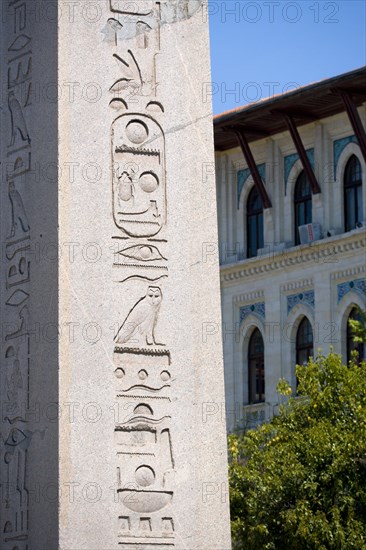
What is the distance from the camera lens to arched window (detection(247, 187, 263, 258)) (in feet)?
122

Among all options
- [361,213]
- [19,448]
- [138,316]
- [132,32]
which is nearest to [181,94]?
[132,32]

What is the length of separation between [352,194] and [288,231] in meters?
1.77

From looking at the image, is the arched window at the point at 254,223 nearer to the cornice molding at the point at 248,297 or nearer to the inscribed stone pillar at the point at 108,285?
the cornice molding at the point at 248,297

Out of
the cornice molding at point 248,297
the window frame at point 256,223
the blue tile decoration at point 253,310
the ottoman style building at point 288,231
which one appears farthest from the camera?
the window frame at point 256,223

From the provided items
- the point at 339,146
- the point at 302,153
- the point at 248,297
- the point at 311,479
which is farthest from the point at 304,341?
the point at 311,479

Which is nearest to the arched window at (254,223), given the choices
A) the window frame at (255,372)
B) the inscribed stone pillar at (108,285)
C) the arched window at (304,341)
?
the window frame at (255,372)

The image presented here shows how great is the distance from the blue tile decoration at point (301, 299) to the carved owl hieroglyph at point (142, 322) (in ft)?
88.5

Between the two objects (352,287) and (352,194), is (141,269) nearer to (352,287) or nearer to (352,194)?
(352,287)

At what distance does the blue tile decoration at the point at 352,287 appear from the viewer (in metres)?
34.2

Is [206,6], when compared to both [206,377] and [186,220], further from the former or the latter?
[206,377]

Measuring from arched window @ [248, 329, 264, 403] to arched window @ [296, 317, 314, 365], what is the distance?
1228 millimetres

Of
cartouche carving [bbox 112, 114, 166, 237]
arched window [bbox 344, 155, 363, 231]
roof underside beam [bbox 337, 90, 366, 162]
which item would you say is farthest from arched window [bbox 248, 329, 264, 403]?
cartouche carving [bbox 112, 114, 166, 237]

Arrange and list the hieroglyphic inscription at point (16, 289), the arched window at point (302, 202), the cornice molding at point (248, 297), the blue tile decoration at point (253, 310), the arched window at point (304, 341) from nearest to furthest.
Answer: the hieroglyphic inscription at point (16, 289) < the arched window at point (304, 341) < the arched window at point (302, 202) < the blue tile decoration at point (253, 310) < the cornice molding at point (248, 297)

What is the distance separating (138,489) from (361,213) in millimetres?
27102
